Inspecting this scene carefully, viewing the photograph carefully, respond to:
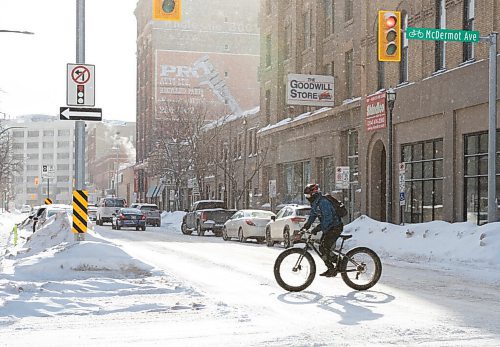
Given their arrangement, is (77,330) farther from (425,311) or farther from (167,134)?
(167,134)

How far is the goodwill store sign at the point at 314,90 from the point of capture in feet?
130

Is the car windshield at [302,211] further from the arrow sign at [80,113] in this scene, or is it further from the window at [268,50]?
the window at [268,50]

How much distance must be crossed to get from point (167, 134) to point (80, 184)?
1943 inches

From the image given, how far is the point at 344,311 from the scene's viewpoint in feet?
35.2

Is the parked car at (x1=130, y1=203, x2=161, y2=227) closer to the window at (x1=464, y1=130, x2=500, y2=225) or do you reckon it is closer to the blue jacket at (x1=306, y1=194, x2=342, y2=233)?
the window at (x1=464, y1=130, x2=500, y2=225)

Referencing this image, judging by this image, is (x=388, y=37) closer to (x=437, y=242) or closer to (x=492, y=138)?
(x=492, y=138)

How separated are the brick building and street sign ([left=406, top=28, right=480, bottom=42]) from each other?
557 centimetres

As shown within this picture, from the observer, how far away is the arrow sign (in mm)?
17422

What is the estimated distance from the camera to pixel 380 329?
9102 millimetres

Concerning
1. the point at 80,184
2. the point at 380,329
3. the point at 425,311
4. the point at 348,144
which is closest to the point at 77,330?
the point at 380,329

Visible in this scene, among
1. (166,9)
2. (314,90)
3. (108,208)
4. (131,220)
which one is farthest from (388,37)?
(108,208)

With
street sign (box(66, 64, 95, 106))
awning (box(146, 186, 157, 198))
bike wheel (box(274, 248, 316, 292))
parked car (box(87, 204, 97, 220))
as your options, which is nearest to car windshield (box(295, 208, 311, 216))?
street sign (box(66, 64, 95, 106))

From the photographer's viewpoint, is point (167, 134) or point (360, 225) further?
point (167, 134)

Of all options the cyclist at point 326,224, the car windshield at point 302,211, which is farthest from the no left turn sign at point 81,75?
the car windshield at point 302,211
